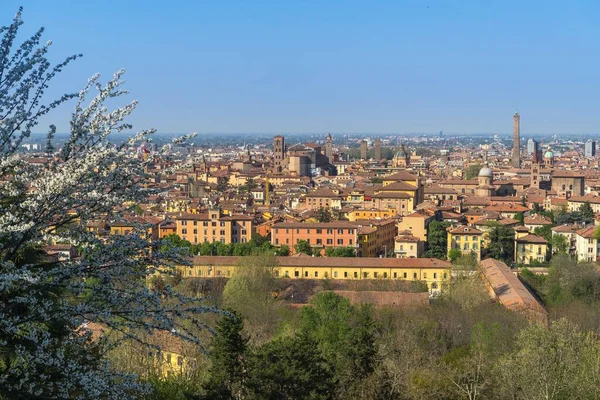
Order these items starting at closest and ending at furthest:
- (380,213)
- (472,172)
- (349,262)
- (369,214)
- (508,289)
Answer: (508,289) < (349,262) < (380,213) < (369,214) < (472,172)

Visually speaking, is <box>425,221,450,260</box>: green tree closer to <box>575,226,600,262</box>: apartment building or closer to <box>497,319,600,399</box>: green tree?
<box>575,226,600,262</box>: apartment building

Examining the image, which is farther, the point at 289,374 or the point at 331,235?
the point at 331,235

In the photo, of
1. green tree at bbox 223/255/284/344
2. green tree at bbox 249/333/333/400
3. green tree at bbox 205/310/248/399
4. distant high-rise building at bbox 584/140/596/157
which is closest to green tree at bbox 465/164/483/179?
green tree at bbox 223/255/284/344

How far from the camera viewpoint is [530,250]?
23547mm

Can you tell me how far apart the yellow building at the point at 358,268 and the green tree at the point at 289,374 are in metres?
11.6

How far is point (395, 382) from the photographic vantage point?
8953 millimetres

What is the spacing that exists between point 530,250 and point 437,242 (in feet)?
8.42

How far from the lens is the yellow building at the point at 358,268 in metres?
20.0

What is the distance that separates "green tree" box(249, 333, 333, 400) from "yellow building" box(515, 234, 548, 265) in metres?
16.3

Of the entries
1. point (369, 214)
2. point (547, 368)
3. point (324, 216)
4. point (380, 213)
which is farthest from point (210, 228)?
point (547, 368)

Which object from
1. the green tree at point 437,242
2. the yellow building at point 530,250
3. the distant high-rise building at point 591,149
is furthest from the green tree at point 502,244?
the distant high-rise building at point 591,149

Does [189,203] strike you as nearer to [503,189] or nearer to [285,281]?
[285,281]

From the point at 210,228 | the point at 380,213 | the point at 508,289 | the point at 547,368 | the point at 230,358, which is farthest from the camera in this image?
the point at 380,213

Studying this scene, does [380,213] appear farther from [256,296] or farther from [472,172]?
[472,172]
